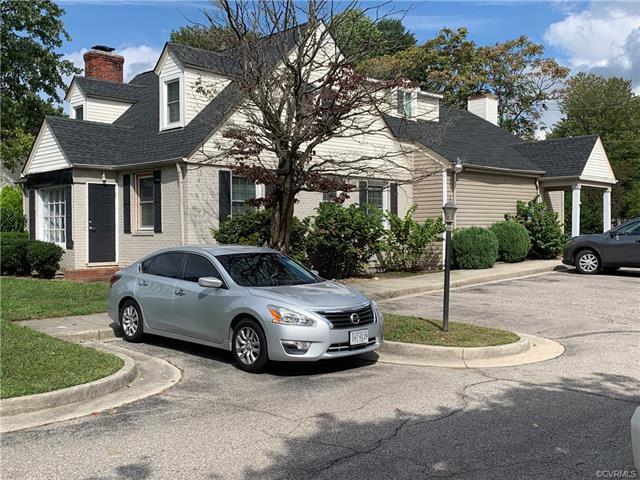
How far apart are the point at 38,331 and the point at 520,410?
23.9ft

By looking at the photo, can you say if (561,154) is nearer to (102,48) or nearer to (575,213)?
(575,213)

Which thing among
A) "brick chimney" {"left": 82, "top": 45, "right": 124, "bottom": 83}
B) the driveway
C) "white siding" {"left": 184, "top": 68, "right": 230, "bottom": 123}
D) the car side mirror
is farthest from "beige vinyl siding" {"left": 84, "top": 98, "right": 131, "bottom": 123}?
the car side mirror

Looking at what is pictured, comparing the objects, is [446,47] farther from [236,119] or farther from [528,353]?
[528,353]

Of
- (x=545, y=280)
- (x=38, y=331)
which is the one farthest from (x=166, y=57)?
(x=545, y=280)

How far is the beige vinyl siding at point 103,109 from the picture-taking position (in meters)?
21.2

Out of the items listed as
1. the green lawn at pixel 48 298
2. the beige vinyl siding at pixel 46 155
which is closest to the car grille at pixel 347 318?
the green lawn at pixel 48 298

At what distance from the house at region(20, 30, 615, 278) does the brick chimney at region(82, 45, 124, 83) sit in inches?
5.1

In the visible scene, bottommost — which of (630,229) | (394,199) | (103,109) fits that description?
(630,229)

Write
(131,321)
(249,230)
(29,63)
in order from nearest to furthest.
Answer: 1. (131,321)
2. (249,230)
3. (29,63)

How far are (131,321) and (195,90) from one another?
9.22m

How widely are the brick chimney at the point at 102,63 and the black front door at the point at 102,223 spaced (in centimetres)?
785

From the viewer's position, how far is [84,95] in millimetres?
21047

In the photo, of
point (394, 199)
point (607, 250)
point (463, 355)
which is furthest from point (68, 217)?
point (607, 250)

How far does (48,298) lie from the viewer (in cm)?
1341
